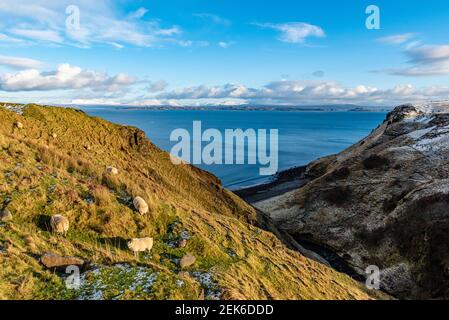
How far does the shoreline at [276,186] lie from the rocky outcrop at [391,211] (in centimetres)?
1307

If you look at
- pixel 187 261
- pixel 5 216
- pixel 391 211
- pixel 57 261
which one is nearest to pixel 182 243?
pixel 187 261

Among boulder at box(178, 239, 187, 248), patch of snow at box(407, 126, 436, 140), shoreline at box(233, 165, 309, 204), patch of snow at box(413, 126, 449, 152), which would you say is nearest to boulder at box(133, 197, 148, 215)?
boulder at box(178, 239, 187, 248)

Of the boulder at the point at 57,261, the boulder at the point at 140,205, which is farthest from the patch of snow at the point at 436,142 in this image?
the boulder at the point at 57,261

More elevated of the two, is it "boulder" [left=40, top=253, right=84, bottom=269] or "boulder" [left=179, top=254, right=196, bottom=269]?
"boulder" [left=40, top=253, right=84, bottom=269]

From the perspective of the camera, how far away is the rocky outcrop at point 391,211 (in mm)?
35219

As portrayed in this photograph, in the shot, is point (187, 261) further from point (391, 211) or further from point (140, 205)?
point (391, 211)

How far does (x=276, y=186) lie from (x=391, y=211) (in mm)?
44770

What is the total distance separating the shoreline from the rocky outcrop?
13.1 metres

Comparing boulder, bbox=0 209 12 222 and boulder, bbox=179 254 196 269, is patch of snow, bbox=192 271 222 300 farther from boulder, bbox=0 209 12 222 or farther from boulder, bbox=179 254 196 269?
boulder, bbox=0 209 12 222

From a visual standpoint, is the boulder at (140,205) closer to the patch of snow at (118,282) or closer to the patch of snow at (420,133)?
the patch of snow at (118,282)

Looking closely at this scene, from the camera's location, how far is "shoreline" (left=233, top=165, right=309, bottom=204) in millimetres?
77688

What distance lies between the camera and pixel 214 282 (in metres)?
12.5
